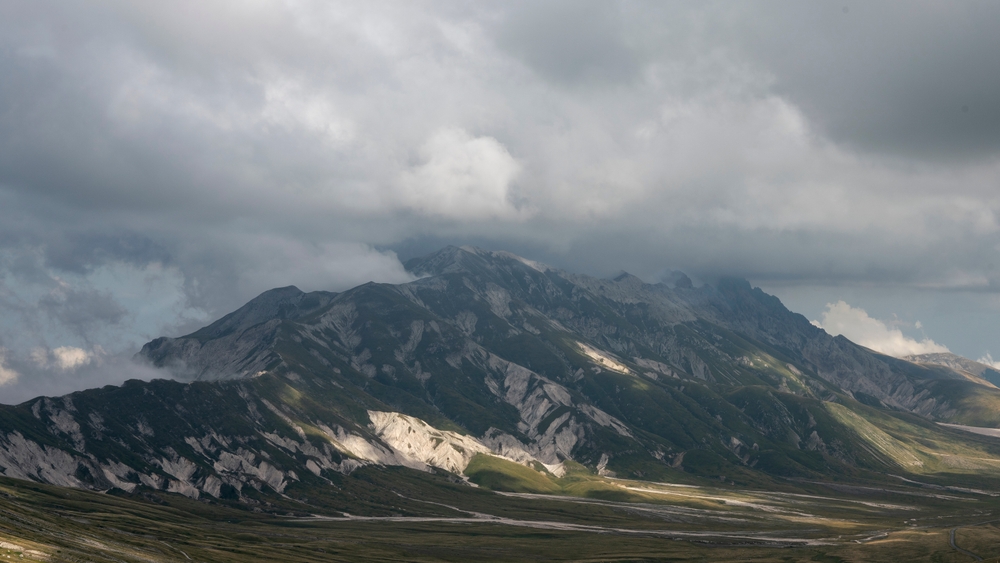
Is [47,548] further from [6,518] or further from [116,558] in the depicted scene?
[6,518]

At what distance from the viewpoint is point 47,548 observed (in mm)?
162250

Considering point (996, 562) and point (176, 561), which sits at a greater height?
point (996, 562)

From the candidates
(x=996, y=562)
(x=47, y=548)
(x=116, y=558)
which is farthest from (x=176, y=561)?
(x=996, y=562)

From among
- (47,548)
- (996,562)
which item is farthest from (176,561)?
(996,562)

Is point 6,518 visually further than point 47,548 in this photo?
Yes

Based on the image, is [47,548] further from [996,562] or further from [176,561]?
[996,562]

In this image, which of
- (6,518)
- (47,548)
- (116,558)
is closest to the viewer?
(47,548)

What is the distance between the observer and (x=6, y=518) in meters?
195

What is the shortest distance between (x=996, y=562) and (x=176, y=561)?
204858 mm

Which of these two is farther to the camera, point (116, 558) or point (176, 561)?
point (176, 561)

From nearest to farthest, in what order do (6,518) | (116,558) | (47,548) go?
1. (47,548)
2. (116,558)
3. (6,518)

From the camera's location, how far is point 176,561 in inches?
7756

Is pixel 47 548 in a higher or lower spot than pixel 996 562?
lower

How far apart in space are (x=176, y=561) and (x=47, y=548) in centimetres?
4037
